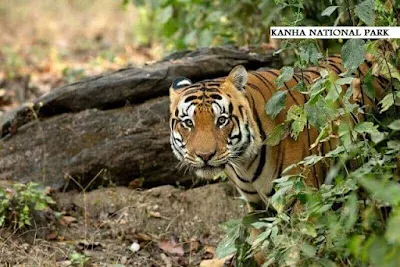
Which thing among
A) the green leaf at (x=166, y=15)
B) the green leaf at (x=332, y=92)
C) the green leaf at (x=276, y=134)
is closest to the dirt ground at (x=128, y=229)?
the green leaf at (x=276, y=134)

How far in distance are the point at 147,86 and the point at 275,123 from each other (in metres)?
1.72

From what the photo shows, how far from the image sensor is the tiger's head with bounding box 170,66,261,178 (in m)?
4.90

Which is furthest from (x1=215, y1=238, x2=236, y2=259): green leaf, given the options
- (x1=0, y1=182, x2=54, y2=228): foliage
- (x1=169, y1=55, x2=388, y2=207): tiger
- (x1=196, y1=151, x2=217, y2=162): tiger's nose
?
(x1=0, y1=182, x2=54, y2=228): foliage

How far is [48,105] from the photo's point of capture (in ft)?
21.5

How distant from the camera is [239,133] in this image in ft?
16.4

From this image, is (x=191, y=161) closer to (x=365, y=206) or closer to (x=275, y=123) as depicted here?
(x=275, y=123)

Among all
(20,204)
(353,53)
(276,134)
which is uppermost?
(353,53)

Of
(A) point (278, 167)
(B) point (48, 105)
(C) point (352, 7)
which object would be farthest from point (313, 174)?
(B) point (48, 105)

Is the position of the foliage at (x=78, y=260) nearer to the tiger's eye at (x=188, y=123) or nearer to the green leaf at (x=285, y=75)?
the tiger's eye at (x=188, y=123)

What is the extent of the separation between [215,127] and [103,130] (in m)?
1.69

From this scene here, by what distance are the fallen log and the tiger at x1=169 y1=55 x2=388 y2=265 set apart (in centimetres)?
127

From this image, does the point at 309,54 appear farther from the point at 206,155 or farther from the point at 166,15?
the point at 166,15

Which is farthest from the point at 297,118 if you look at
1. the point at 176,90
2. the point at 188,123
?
the point at 176,90

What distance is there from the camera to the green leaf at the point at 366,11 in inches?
169
